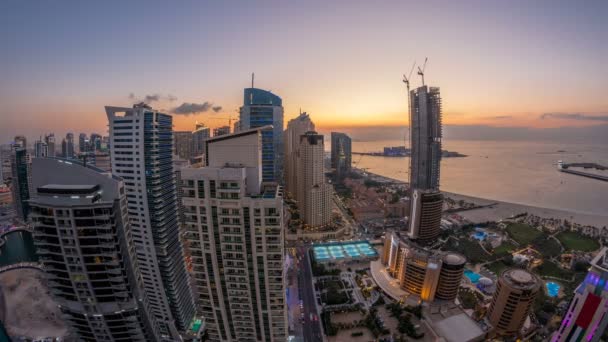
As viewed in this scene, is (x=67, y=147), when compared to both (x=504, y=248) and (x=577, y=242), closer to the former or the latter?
(x=504, y=248)

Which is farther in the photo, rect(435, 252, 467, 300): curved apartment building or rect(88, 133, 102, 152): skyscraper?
rect(88, 133, 102, 152): skyscraper

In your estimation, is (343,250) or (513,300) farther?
(343,250)

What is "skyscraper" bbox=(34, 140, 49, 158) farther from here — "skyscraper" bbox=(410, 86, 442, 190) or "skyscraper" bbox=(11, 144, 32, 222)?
"skyscraper" bbox=(410, 86, 442, 190)

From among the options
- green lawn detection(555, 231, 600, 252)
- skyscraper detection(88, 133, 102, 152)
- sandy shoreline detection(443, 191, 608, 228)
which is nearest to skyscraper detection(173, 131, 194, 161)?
skyscraper detection(88, 133, 102, 152)

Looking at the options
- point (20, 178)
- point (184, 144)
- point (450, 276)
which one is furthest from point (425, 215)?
point (20, 178)

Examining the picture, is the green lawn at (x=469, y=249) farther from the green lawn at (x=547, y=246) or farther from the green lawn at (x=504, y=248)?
the green lawn at (x=547, y=246)

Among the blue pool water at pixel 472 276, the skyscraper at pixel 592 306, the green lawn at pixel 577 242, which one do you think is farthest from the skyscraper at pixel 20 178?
the green lawn at pixel 577 242

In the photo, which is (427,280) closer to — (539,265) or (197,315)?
(539,265)

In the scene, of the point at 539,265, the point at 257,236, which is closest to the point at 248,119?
the point at 257,236
